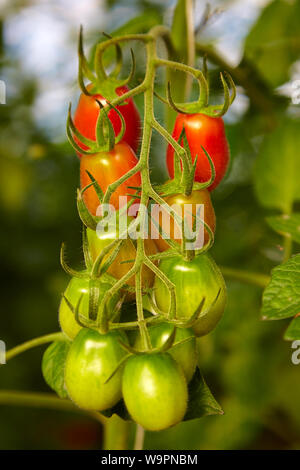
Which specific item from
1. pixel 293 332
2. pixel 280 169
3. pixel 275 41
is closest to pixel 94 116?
pixel 293 332

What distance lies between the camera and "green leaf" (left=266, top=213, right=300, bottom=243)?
0.66 m

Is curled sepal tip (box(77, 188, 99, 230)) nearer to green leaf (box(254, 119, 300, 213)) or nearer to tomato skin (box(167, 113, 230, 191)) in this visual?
tomato skin (box(167, 113, 230, 191))

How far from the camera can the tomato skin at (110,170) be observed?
1.61 feet

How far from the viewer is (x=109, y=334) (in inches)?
17.7

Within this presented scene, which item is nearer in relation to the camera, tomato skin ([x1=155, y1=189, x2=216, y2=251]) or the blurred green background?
tomato skin ([x1=155, y1=189, x2=216, y2=251])

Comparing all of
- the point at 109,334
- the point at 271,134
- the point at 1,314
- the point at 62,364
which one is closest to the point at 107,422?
the point at 62,364

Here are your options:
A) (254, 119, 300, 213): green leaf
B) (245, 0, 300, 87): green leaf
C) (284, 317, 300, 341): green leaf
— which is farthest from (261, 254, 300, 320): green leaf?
(245, 0, 300, 87): green leaf

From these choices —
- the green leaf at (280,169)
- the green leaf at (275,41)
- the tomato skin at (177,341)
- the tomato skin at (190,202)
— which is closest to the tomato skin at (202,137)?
the tomato skin at (190,202)

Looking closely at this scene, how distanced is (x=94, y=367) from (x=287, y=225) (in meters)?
0.34

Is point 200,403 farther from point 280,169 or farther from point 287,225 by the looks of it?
point 280,169

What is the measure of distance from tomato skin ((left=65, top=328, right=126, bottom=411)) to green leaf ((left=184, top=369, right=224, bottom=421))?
0.24 feet

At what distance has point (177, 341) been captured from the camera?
454 millimetres
